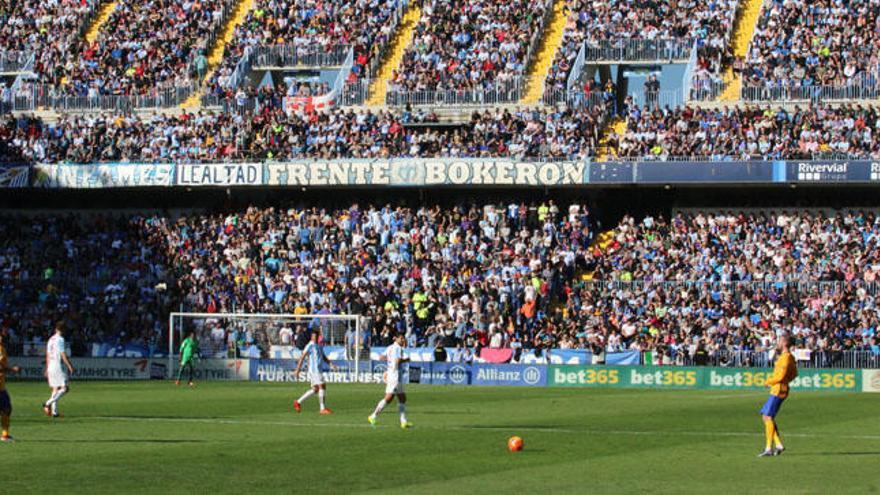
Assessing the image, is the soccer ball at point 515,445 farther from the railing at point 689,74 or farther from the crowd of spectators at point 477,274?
Result: the railing at point 689,74

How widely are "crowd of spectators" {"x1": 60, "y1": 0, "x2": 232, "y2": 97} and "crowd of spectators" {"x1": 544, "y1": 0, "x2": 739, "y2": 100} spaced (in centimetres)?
1705

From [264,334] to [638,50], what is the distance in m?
20.5

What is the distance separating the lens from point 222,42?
73562mm

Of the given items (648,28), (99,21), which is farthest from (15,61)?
(648,28)

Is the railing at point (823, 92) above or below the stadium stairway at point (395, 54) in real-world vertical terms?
below

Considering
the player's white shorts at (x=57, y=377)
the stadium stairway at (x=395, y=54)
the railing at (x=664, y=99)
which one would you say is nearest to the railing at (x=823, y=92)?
the railing at (x=664, y=99)

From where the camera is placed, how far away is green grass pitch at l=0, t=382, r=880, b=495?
66.5ft

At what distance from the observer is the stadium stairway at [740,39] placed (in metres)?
62.0

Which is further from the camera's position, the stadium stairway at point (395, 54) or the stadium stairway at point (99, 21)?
the stadium stairway at point (99, 21)

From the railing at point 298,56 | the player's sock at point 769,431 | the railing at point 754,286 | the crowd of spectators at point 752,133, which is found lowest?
the player's sock at point 769,431

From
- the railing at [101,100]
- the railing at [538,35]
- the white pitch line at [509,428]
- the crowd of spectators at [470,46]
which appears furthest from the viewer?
the railing at [101,100]

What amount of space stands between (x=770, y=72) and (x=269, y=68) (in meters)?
22.8

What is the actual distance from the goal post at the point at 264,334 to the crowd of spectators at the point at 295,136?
928 cm

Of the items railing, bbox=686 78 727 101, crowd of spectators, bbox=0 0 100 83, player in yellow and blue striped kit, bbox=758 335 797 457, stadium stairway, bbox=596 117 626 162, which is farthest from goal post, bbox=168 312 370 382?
player in yellow and blue striped kit, bbox=758 335 797 457
